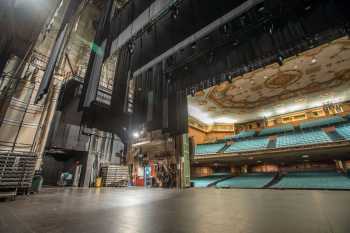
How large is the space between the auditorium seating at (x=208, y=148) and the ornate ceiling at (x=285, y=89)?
117 inches

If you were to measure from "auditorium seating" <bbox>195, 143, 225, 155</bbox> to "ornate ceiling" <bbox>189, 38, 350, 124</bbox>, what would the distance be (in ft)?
9.78

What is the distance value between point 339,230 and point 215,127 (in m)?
16.5

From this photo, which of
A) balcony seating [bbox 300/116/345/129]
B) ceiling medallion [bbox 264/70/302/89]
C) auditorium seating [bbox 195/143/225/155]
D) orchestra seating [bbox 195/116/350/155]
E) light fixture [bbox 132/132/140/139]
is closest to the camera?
orchestra seating [bbox 195/116/350/155]

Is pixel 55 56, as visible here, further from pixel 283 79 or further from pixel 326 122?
pixel 326 122

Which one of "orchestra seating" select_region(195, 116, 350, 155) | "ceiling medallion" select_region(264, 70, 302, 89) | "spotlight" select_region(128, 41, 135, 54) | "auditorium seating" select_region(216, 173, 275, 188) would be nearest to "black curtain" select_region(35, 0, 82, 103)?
"spotlight" select_region(128, 41, 135, 54)

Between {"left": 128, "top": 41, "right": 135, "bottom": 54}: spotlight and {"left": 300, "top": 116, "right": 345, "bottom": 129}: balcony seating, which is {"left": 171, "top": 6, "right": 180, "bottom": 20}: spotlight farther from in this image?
{"left": 300, "top": 116, "right": 345, "bottom": 129}: balcony seating

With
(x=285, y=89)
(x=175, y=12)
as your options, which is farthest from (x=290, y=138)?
(x=175, y=12)

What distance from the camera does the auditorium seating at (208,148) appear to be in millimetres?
12803

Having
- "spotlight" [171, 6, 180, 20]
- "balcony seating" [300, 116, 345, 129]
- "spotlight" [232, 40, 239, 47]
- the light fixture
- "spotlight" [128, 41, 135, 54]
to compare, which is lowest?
the light fixture

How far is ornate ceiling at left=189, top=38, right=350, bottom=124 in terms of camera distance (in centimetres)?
888

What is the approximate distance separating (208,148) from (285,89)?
7360 millimetres

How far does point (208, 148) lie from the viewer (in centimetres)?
1365

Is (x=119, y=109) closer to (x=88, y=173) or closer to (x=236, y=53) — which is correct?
(x=236, y=53)

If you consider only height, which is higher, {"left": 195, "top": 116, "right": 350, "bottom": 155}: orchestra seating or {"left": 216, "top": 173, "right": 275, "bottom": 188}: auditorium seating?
{"left": 195, "top": 116, "right": 350, "bottom": 155}: orchestra seating
